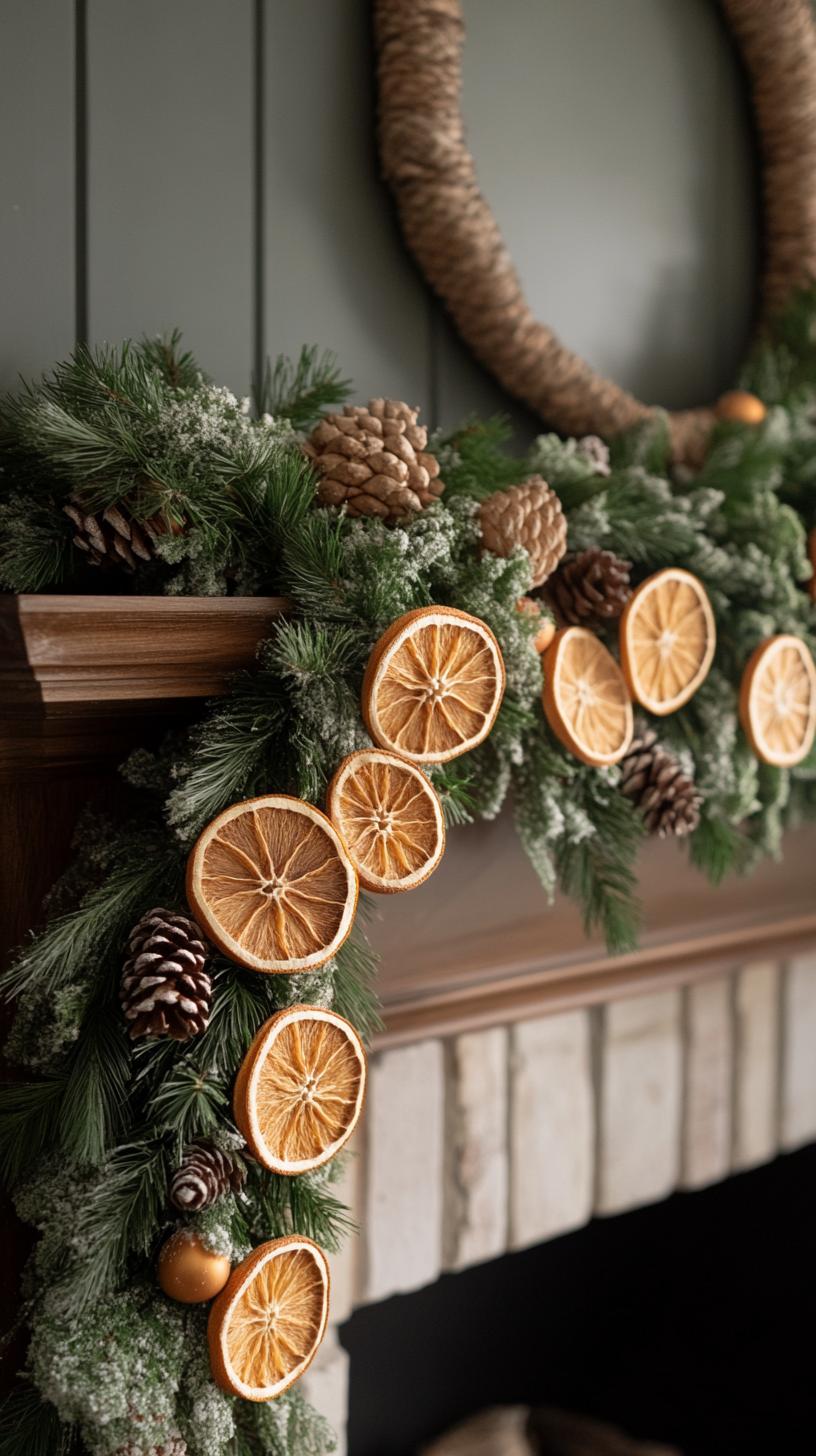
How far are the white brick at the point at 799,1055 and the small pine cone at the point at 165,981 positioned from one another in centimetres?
95

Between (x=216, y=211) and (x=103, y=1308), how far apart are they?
2.56 feet

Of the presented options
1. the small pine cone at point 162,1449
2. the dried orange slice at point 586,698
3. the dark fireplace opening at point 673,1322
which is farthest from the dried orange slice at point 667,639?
the dark fireplace opening at point 673,1322

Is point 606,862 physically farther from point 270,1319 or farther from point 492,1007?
point 270,1319

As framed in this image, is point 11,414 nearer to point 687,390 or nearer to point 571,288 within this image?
point 571,288

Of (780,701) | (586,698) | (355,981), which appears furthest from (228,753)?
(780,701)

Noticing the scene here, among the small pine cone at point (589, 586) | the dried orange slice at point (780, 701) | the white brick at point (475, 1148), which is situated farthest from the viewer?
the white brick at point (475, 1148)

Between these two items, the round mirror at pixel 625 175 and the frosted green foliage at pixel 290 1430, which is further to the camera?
the round mirror at pixel 625 175

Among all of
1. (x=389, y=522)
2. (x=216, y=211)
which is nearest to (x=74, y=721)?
(x=389, y=522)

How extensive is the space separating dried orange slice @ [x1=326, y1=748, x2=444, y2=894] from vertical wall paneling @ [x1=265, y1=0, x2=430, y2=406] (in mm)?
416

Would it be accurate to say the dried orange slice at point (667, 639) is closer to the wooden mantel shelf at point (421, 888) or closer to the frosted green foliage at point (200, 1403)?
the wooden mantel shelf at point (421, 888)

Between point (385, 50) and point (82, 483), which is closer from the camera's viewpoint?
point (82, 483)

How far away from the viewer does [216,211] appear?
2.88 ft

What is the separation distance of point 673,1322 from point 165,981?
1.35 m

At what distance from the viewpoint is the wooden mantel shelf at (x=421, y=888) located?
629 millimetres
